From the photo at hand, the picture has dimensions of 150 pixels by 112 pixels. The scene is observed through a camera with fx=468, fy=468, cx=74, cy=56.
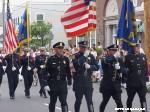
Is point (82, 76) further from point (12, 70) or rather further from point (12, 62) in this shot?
point (12, 62)

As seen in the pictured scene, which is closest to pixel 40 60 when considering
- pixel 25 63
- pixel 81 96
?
pixel 25 63

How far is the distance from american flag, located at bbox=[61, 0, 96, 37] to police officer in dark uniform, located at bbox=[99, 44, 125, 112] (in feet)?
3.09

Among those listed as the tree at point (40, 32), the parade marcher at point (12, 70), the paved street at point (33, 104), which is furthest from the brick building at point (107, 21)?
the parade marcher at point (12, 70)

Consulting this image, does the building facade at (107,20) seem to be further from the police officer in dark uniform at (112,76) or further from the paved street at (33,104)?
the police officer in dark uniform at (112,76)

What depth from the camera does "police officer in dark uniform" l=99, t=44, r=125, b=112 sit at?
35.6 feet

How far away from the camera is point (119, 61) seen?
11.2 m

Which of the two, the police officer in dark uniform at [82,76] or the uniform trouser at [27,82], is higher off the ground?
the police officer in dark uniform at [82,76]

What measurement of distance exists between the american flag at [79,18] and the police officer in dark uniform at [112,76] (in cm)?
94

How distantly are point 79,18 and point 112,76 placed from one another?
5.58 feet

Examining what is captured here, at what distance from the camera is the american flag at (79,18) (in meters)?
11.4

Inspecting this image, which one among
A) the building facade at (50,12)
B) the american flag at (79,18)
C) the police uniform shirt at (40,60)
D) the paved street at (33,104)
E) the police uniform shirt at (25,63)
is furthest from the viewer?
the building facade at (50,12)

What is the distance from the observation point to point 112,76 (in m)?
10.9

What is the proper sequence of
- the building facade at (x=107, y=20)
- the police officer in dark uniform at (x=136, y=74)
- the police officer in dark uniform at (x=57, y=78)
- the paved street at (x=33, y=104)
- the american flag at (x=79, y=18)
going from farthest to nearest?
the building facade at (x=107, y=20) < the paved street at (x=33, y=104) < the american flag at (x=79, y=18) < the police officer in dark uniform at (x=136, y=74) < the police officer in dark uniform at (x=57, y=78)

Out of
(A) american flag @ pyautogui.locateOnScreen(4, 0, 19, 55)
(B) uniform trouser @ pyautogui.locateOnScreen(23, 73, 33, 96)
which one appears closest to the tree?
(A) american flag @ pyautogui.locateOnScreen(4, 0, 19, 55)
